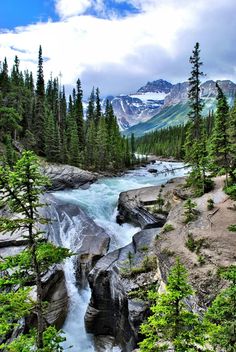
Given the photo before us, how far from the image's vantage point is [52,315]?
21016 mm

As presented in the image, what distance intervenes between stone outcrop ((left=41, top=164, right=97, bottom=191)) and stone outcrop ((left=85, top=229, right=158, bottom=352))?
25.0 metres

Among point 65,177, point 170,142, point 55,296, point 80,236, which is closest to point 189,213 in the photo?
point 80,236

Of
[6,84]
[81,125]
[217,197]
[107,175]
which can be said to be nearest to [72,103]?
[81,125]

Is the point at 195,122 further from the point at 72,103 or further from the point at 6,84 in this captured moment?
the point at 72,103

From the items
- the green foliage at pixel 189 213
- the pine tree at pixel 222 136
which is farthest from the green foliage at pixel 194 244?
the pine tree at pixel 222 136

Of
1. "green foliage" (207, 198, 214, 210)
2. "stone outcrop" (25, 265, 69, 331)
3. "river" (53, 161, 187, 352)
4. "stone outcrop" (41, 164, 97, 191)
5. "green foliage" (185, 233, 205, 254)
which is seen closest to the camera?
"green foliage" (185, 233, 205, 254)

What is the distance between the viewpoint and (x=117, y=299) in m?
20.1

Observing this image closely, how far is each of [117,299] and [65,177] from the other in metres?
30.5

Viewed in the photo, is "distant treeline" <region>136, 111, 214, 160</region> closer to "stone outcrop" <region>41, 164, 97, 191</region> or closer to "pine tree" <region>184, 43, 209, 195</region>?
"stone outcrop" <region>41, 164, 97, 191</region>

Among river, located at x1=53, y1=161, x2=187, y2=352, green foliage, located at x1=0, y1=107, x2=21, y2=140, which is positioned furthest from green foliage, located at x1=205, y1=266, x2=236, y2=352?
green foliage, located at x1=0, y1=107, x2=21, y2=140

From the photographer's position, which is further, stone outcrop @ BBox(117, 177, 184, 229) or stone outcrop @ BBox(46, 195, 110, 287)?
stone outcrop @ BBox(117, 177, 184, 229)

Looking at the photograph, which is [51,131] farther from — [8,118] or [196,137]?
[196,137]

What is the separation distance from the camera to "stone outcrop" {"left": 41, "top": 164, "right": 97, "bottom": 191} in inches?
1858

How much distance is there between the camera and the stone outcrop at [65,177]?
47188 mm
